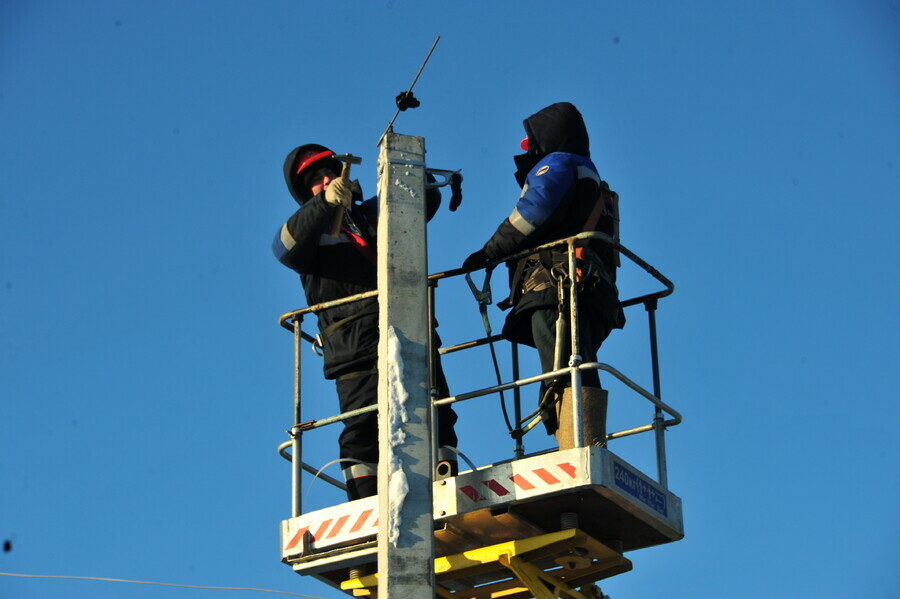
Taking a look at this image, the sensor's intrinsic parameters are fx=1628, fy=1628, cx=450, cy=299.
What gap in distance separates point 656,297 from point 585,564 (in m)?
1.97

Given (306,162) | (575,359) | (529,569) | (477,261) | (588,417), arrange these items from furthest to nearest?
(306,162), (477,261), (529,569), (588,417), (575,359)

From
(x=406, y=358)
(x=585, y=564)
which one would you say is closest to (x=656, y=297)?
(x=585, y=564)

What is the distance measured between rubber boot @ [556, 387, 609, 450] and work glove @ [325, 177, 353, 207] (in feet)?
6.38

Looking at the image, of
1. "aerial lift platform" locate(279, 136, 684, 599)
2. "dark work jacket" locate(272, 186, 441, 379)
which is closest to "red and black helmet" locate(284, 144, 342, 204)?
"dark work jacket" locate(272, 186, 441, 379)

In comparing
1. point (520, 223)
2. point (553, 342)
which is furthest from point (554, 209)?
point (553, 342)

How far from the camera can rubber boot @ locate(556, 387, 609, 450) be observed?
1020 cm

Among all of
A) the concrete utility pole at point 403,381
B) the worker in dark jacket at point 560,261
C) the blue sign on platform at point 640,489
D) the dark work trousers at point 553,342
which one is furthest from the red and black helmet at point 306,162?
the blue sign on platform at point 640,489

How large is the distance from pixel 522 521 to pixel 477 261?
1.82m

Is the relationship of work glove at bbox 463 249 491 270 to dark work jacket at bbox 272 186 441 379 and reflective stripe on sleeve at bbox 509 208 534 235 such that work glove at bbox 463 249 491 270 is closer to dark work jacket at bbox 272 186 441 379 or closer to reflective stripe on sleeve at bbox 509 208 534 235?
reflective stripe on sleeve at bbox 509 208 534 235

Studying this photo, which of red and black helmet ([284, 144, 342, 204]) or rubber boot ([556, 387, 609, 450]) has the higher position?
red and black helmet ([284, 144, 342, 204])

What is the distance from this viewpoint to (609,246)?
11.1m

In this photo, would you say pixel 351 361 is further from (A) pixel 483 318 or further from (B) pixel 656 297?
(B) pixel 656 297

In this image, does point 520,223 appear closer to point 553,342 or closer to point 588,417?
point 553,342

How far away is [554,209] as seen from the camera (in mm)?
10805
